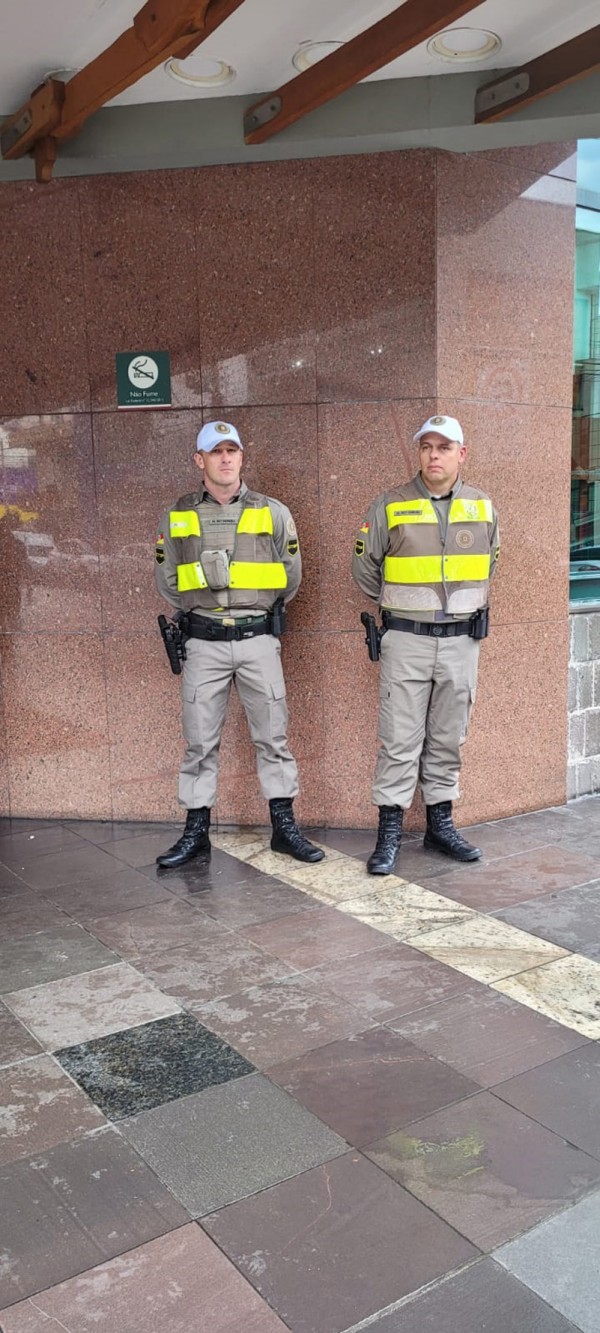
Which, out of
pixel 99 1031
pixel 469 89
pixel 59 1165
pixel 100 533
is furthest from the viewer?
pixel 100 533

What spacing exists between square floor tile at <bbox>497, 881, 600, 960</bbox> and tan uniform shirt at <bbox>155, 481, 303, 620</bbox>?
71.1 inches

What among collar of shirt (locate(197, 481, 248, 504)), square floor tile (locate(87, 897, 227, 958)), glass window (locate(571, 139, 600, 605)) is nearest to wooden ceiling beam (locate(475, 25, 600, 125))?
glass window (locate(571, 139, 600, 605))

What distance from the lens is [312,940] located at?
12.1ft

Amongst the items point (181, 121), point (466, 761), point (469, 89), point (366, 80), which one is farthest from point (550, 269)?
point (466, 761)

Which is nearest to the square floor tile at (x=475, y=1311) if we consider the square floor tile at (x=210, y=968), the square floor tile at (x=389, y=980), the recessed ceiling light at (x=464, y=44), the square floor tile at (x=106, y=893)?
the square floor tile at (x=389, y=980)

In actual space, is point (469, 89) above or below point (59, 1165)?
above

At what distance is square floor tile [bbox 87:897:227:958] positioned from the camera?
144 inches

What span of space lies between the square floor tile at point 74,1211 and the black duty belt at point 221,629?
2.47 m

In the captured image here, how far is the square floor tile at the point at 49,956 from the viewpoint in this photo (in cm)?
343

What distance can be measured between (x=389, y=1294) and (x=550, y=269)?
458 centimetres

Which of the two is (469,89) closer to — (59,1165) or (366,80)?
(366,80)

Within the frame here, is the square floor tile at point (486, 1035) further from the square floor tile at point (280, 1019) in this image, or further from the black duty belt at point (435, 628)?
the black duty belt at point (435, 628)

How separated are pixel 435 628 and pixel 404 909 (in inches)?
50.2

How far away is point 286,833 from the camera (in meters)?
4.72
